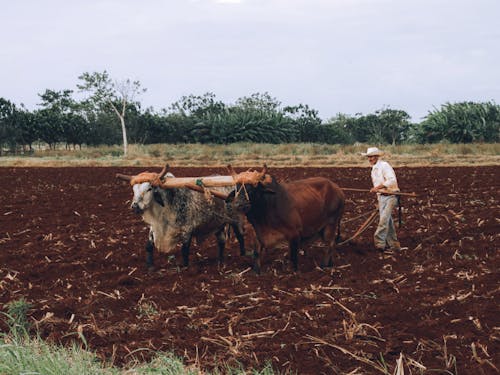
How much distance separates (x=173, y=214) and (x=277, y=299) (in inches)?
87.1

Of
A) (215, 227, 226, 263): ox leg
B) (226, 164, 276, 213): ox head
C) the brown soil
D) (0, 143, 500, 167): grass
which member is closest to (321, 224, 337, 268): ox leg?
the brown soil

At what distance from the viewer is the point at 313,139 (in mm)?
54531

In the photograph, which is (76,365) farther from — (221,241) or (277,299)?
(221,241)

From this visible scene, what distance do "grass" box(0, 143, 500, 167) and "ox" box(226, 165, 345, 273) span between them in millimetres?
21417

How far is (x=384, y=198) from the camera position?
28.1 ft

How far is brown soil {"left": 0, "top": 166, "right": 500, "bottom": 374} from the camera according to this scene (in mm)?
4828

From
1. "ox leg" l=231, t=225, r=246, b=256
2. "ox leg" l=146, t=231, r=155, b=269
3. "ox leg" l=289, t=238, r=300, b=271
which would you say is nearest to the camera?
"ox leg" l=289, t=238, r=300, b=271

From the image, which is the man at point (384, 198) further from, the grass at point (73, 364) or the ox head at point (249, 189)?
the grass at point (73, 364)

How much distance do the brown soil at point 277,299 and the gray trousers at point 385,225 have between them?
0.22m

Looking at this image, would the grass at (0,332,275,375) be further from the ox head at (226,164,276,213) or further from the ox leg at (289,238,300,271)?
the ox leg at (289,238,300,271)

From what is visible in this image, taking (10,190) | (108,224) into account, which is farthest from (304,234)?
(10,190)

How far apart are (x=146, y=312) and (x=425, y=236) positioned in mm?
5346

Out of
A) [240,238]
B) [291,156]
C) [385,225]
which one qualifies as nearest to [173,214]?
[240,238]

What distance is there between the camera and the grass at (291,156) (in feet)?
98.7
